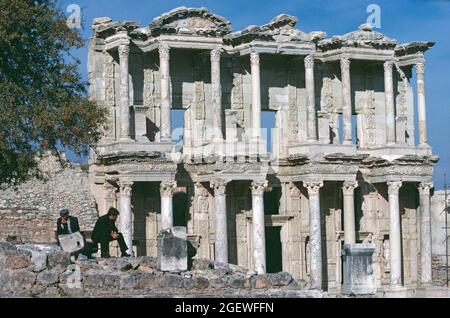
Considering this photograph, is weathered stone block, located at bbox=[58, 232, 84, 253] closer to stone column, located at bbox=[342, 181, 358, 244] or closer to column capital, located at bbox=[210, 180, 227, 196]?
column capital, located at bbox=[210, 180, 227, 196]

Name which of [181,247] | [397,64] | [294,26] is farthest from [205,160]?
[181,247]

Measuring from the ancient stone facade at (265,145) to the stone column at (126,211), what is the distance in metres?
0.06

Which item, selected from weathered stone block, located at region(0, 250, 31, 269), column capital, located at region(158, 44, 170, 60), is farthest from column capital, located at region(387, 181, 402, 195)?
weathered stone block, located at region(0, 250, 31, 269)

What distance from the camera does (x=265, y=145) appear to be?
1554 inches

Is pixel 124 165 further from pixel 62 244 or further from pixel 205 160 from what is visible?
pixel 62 244

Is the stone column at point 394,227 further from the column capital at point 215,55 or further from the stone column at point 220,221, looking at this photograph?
the column capital at point 215,55

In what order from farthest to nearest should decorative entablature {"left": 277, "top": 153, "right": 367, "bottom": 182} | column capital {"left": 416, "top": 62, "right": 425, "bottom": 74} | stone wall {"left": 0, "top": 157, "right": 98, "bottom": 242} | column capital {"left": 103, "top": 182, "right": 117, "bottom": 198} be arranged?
column capital {"left": 416, "top": 62, "right": 425, "bottom": 74} → decorative entablature {"left": 277, "top": 153, "right": 367, "bottom": 182} → column capital {"left": 103, "top": 182, "right": 117, "bottom": 198} → stone wall {"left": 0, "top": 157, "right": 98, "bottom": 242}

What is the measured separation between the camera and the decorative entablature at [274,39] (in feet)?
131

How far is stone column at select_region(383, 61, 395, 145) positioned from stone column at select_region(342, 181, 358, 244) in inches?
111

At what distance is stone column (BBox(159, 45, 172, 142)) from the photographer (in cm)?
3834

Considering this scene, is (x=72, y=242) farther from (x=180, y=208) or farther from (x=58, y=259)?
(x=180, y=208)

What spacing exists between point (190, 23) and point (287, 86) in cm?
518

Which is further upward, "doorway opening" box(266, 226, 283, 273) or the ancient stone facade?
the ancient stone facade

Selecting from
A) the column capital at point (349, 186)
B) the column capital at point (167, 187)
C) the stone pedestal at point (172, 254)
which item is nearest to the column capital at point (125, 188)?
the column capital at point (167, 187)
